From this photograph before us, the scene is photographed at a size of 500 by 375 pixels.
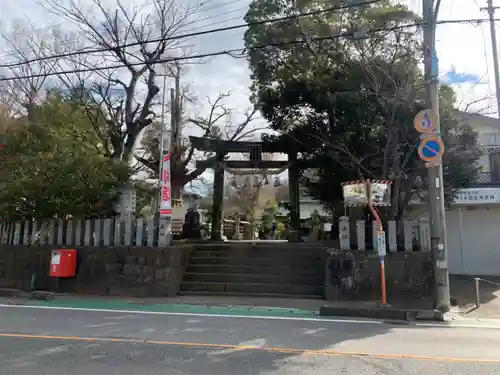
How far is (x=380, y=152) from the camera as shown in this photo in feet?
43.3

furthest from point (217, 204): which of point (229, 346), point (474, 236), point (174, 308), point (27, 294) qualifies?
point (229, 346)

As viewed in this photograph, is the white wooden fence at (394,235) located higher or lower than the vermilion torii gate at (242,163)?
lower

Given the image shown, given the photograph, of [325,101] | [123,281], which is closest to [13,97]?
[123,281]

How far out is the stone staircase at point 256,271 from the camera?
11625 millimetres

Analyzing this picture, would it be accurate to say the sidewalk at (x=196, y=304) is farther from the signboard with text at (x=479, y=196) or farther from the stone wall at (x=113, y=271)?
the signboard with text at (x=479, y=196)

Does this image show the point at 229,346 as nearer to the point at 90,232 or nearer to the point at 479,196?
the point at 90,232

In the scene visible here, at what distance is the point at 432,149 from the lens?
9.84 m

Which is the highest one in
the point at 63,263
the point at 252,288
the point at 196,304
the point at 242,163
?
the point at 242,163

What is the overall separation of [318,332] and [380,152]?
7215 mm

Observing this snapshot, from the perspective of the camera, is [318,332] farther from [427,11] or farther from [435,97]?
[427,11]

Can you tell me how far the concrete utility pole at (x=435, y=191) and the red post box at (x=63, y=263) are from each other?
9.47 meters

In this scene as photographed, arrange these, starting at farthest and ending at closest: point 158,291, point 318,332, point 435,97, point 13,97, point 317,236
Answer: point 317,236 → point 13,97 → point 158,291 → point 435,97 → point 318,332

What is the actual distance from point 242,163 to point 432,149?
356 inches

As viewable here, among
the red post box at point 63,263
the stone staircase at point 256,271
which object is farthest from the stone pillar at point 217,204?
the red post box at point 63,263
